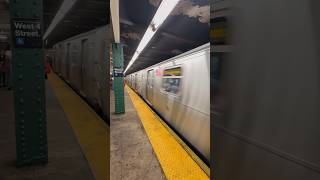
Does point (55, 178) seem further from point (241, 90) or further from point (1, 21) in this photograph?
point (1, 21)

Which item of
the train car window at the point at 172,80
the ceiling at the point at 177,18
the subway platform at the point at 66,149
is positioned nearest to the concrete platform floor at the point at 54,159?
the subway platform at the point at 66,149

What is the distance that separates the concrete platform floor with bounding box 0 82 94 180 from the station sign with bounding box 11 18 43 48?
134 cm

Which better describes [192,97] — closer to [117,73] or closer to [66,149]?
[66,149]

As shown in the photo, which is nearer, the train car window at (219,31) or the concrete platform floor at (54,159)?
the train car window at (219,31)

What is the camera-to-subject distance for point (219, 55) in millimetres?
2172

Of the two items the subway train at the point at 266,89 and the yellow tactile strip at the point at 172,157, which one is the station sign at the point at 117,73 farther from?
the subway train at the point at 266,89

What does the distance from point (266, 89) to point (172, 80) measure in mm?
5178

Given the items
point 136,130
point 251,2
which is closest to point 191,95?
point 136,130

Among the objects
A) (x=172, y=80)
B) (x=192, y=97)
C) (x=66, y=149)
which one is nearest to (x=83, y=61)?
(x=172, y=80)

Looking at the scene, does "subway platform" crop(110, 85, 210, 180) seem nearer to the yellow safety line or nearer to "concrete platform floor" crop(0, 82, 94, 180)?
the yellow safety line

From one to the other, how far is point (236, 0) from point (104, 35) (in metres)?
5.30

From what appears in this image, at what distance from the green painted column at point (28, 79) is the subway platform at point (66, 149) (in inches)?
8.5

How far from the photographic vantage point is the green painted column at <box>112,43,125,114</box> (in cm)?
1034

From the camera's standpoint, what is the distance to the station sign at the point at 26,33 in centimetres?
303
